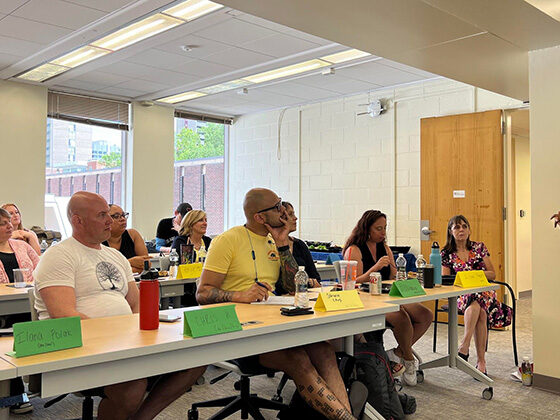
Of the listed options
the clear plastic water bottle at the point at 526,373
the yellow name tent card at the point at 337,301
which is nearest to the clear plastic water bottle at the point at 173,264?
the yellow name tent card at the point at 337,301

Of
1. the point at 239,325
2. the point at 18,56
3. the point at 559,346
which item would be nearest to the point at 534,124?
the point at 559,346

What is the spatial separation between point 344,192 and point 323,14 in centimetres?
442

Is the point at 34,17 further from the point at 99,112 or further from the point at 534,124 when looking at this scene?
the point at 534,124

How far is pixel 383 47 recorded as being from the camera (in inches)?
146

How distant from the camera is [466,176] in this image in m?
5.96

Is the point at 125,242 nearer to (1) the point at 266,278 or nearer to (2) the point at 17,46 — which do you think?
(1) the point at 266,278

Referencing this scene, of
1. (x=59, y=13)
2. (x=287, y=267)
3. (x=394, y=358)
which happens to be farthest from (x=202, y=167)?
(x=287, y=267)

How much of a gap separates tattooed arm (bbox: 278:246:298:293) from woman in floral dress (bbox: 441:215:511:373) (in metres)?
1.86

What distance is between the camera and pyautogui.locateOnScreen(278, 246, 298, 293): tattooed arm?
2.87m

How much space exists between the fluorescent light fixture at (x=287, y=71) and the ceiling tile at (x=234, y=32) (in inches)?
37.1

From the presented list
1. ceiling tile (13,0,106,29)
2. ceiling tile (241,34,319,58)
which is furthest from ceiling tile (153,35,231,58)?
ceiling tile (13,0,106,29)

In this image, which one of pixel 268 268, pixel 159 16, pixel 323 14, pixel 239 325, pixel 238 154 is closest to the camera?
pixel 239 325

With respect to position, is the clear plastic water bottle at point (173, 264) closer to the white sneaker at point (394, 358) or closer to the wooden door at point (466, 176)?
the white sneaker at point (394, 358)

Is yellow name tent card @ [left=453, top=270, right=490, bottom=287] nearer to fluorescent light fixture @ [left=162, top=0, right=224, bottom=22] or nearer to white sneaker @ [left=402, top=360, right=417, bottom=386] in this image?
white sneaker @ [left=402, top=360, right=417, bottom=386]
